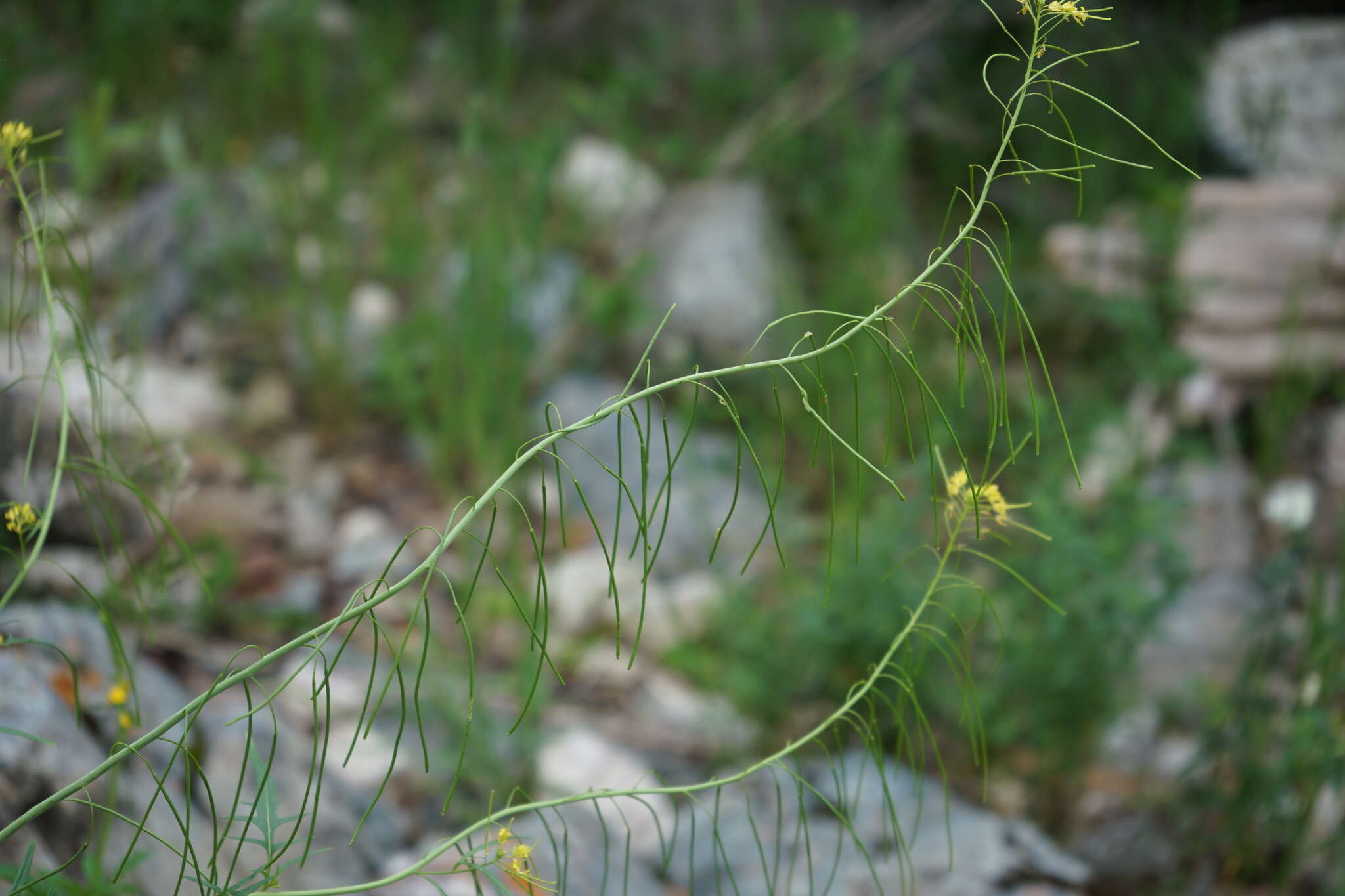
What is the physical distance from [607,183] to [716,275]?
0.57 metres

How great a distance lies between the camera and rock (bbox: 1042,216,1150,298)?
8.55 feet

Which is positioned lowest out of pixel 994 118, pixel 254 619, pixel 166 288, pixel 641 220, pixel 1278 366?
pixel 254 619

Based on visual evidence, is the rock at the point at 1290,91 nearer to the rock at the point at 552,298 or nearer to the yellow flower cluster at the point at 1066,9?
the rock at the point at 552,298

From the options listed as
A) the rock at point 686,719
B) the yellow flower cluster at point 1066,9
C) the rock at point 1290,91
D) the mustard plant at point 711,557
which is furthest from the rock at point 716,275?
the yellow flower cluster at point 1066,9

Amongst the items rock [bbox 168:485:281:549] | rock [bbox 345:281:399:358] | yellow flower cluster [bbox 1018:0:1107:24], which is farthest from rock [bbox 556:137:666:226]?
yellow flower cluster [bbox 1018:0:1107:24]

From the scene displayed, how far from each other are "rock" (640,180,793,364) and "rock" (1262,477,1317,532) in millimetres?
1197

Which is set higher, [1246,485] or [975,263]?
[975,263]

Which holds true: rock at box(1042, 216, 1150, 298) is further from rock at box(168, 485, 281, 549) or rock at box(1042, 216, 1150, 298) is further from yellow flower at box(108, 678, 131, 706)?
yellow flower at box(108, 678, 131, 706)

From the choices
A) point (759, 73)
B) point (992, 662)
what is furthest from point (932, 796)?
point (759, 73)

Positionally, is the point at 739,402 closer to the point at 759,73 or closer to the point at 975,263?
the point at 975,263

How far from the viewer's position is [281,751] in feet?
4.45

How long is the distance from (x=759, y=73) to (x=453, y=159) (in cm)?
107

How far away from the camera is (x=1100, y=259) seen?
2658mm

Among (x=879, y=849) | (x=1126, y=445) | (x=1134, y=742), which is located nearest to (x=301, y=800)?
(x=879, y=849)
